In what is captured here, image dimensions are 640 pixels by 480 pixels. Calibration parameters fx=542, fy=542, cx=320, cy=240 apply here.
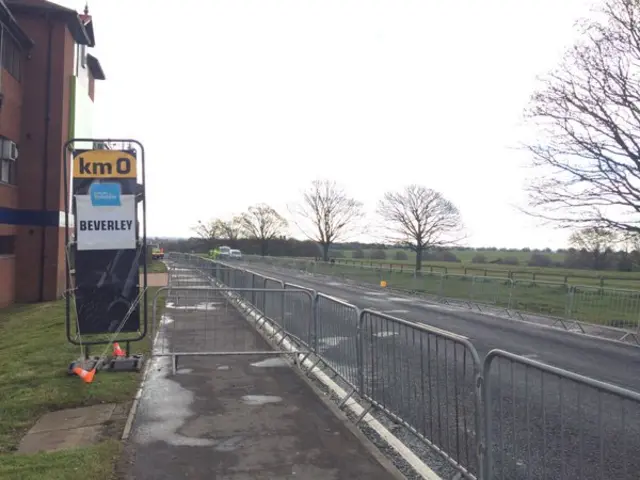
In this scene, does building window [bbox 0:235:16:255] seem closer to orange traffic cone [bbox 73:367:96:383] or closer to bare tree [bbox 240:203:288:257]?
orange traffic cone [bbox 73:367:96:383]

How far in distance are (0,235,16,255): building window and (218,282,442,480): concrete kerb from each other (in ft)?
36.3

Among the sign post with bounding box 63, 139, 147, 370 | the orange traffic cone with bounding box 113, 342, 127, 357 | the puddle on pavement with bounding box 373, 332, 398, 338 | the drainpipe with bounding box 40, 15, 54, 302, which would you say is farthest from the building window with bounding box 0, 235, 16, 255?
the puddle on pavement with bounding box 373, 332, 398, 338

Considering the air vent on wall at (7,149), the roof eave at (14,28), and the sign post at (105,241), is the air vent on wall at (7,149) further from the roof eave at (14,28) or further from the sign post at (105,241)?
the sign post at (105,241)

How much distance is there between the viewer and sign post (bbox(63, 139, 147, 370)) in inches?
283

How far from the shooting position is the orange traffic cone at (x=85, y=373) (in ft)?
22.0

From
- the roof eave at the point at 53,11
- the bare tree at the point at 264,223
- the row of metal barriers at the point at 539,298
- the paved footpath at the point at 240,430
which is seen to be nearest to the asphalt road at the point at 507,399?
the paved footpath at the point at 240,430

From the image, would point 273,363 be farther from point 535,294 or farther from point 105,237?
point 535,294

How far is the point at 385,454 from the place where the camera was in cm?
461

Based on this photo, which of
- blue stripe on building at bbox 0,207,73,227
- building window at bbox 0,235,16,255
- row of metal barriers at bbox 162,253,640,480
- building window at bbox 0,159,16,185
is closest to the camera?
row of metal barriers at bbox 162,253,640,480

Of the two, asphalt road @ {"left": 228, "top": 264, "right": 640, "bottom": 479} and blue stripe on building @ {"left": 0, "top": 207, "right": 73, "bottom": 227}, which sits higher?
blue stripe on building @ {"left": 0, "top": 207, "right": 73, "bottom": 227}

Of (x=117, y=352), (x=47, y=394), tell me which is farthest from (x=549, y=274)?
(x=47, y=394)

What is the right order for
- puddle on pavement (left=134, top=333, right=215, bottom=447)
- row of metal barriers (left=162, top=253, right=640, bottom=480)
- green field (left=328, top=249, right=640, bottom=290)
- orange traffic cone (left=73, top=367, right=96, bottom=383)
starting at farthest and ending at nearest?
green field (left=328, top=249, right=640, bottom=290) → orange traffic cone (left=73, top=367, right=96, bottom=383) → puddle on pavement (left=134, top=333, right=215, bottom=447) → row of metal barriers (left=162, top=253, right=640, bottom=480)

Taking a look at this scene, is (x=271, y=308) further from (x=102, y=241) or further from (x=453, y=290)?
(x=453, y=290)

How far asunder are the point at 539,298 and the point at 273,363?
478 inches
